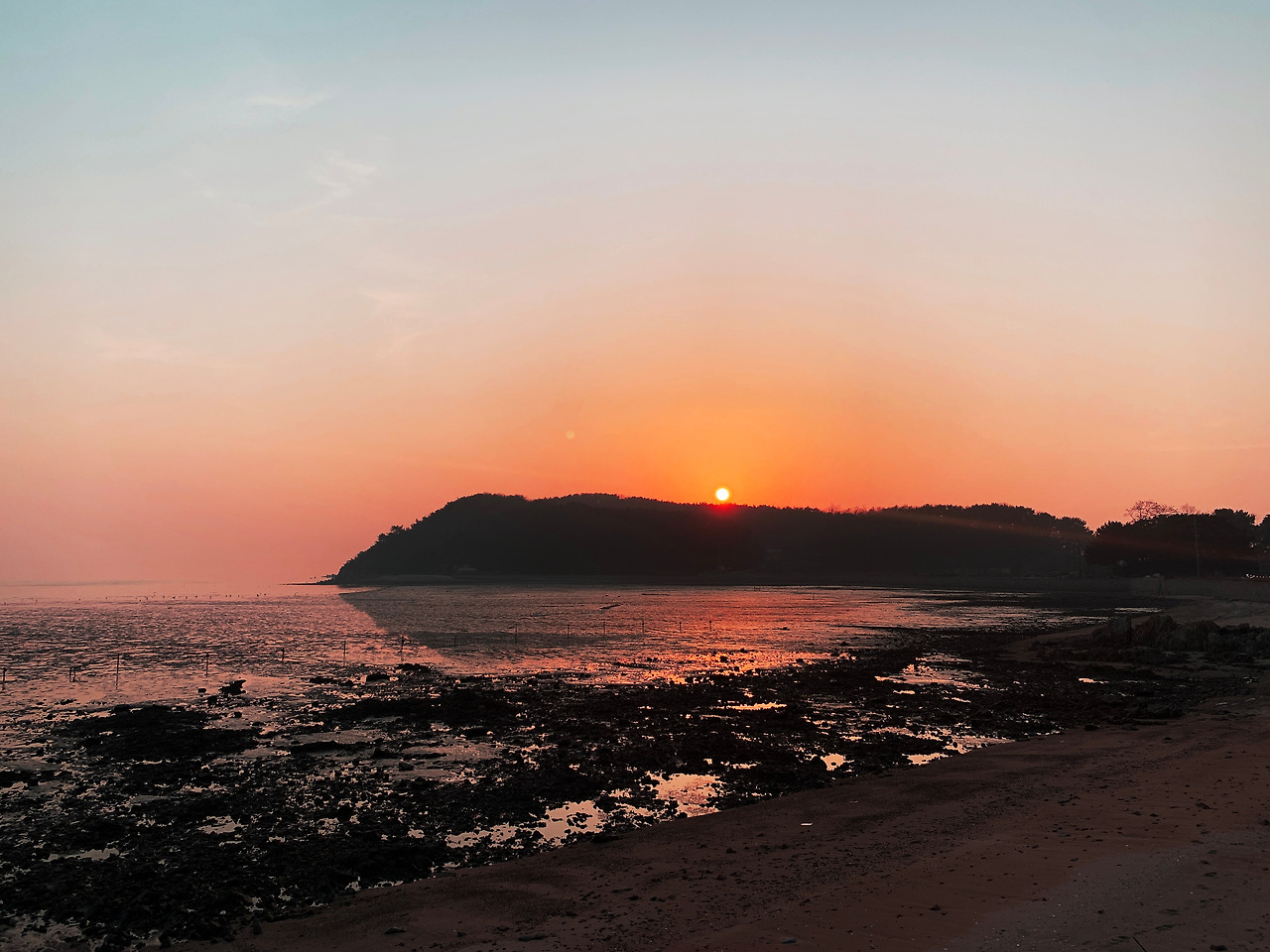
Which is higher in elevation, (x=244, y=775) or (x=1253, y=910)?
(x=1253, y=910)

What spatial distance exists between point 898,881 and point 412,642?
4419cm

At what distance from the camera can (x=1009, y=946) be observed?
8.52 metres

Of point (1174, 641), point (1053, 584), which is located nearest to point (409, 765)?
point (1174, 641)

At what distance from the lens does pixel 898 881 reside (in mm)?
10914

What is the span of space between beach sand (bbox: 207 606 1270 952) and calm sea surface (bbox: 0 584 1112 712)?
20.4m

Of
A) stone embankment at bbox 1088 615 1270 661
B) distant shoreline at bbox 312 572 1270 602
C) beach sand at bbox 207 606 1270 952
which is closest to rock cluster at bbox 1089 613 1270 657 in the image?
stone embankment at bbox 1088 615 1270 661

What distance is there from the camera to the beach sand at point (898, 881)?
29.9ft

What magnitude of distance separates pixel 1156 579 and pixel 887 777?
101m

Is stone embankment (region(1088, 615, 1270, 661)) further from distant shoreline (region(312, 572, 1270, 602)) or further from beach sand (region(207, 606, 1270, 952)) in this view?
distant shoreline (region(312, 572, 1270, 602))

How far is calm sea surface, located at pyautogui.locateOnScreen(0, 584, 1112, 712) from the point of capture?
Result: 35125 millimetres

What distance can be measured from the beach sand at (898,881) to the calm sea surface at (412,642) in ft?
67.1

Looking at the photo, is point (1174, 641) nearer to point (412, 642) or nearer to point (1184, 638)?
point (1184, 638)

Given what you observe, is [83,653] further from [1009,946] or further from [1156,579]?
[1156,579]

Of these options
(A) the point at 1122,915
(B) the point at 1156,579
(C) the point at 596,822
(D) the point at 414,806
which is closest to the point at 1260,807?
(A) the point at 1122,915
